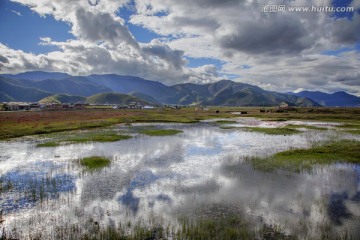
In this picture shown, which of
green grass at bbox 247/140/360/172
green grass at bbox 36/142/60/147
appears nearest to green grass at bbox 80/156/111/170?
green grass at bbox 36/142/60/147

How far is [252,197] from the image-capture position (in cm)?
2269

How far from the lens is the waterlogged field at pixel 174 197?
A: 56.0 feet

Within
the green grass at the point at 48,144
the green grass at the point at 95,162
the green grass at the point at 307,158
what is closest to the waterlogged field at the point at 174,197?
the green grass at the point at 95,162

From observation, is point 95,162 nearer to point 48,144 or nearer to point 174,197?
point 174,197

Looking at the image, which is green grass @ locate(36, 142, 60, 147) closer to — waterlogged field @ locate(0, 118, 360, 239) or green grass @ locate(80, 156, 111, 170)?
waterlogged field @ locate(0, 118, 360, 239)

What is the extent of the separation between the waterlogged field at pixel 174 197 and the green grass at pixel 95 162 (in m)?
0.13

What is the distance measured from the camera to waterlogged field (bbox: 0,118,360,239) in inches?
672

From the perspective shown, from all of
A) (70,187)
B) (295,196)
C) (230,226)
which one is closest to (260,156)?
(295,196)

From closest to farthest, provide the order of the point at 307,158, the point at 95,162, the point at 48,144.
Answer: the point at 95,162 < the point at 307,158 < the point at 48,144

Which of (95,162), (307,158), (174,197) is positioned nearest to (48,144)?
(95,162)

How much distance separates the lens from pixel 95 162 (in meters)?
34.5

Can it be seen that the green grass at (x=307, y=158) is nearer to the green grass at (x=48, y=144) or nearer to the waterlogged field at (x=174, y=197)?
the waterlogged field at (x=174, y=197)

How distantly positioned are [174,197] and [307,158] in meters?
22.7

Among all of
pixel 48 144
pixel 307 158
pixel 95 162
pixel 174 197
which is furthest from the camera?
pixel 48 144
